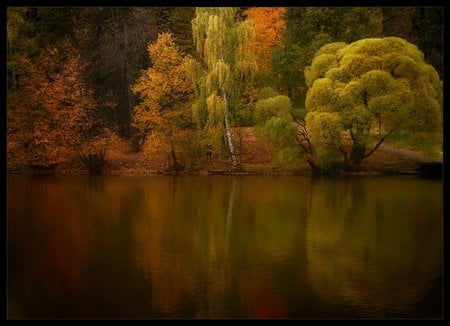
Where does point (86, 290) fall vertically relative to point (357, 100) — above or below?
below

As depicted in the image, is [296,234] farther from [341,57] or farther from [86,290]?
[341,57]

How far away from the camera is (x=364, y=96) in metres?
12.6

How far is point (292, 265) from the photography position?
823 centimetres

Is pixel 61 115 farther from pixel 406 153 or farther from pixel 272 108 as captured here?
pixel 406 153

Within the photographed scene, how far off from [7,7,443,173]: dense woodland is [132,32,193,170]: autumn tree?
2 cm

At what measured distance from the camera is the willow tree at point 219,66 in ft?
41.2

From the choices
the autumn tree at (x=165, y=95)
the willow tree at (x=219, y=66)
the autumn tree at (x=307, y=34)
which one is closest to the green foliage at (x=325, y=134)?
the autumn tree at (x=307, y=34)

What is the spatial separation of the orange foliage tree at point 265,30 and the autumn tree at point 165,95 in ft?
4.92

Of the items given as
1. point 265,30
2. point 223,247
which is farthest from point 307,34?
point 223,247

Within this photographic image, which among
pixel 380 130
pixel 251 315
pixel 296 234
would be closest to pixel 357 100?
pixel 380 130

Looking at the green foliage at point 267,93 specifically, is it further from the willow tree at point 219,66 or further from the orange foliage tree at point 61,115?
the orange foliage tree at point 61,115

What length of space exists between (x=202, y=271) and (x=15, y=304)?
7.17ft

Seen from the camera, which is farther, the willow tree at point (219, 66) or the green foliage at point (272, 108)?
the green foliage at point (272, 108)

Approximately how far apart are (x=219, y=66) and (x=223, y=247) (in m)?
5.29
